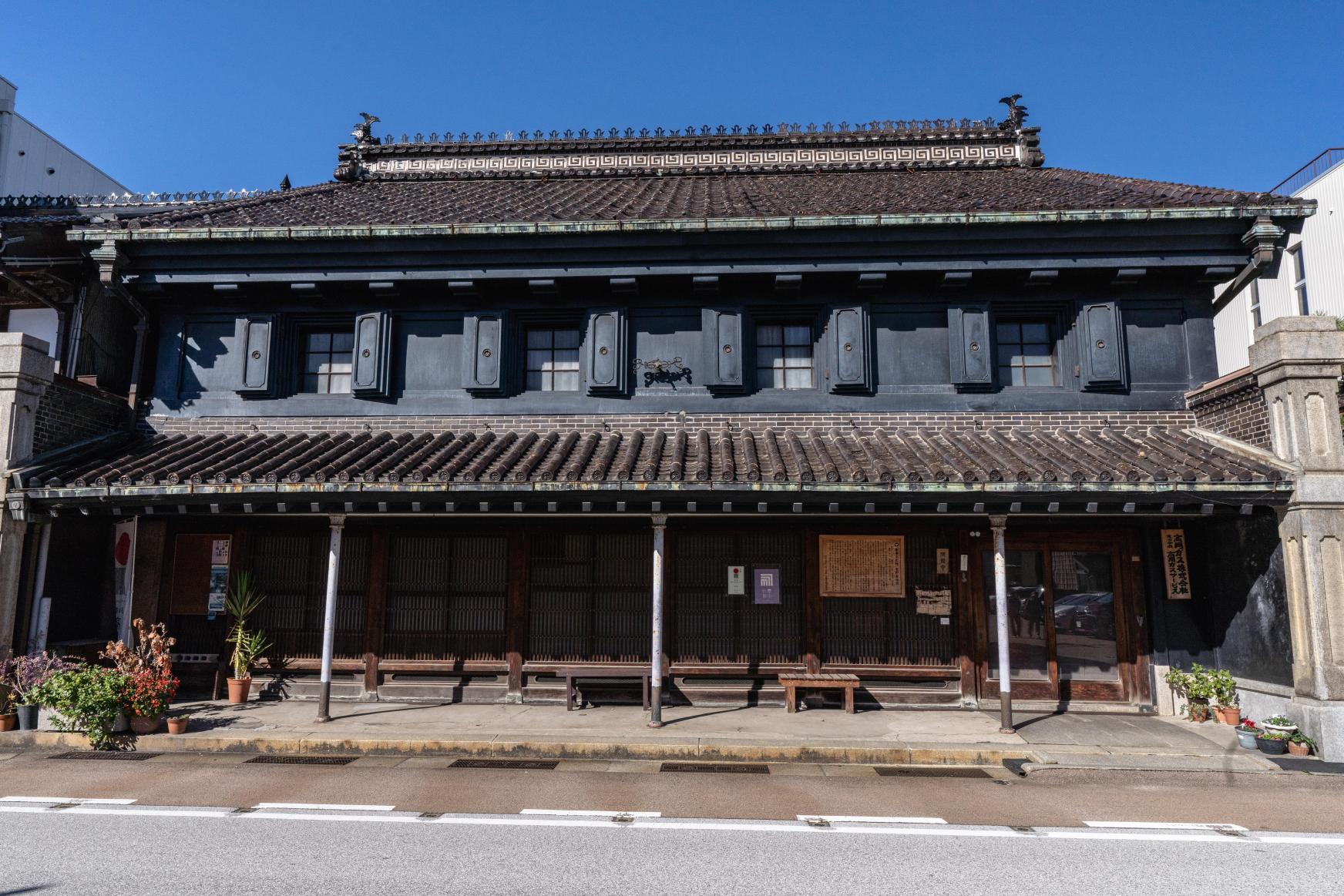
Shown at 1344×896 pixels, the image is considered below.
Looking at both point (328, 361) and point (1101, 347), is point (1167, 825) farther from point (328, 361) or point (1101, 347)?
point (328, 361)

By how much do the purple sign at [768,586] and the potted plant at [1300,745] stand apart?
20.9ft

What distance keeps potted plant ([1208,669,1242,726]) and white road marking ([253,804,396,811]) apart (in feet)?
34.5

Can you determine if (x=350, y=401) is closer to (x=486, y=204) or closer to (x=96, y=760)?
(x=486, y=204)

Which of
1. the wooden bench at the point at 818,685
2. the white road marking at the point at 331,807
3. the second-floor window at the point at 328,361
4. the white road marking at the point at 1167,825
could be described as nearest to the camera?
the white road marking at the point at 1167,825

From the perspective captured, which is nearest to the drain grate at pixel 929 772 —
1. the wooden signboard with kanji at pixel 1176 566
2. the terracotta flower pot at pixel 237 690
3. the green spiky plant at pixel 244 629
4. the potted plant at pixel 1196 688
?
the potted plant at pixel 1196 688

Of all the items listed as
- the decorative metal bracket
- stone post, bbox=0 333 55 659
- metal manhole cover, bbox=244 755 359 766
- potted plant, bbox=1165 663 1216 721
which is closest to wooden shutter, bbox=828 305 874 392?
the decorative metal bracket

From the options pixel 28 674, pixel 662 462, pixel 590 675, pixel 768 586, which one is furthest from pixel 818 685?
pixel 28 674

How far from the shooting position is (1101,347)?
11.8 meters

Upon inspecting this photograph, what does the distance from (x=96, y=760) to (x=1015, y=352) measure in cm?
1393

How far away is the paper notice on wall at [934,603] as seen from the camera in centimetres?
1154

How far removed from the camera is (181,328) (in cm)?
1292

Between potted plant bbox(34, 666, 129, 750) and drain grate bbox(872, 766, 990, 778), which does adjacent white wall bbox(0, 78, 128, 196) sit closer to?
potted plant bbox(34, 666, 129, 750)

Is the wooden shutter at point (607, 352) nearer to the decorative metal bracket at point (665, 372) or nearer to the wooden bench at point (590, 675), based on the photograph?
the decorative metal bracket at point (665, 372)

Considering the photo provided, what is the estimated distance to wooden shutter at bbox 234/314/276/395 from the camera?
1258cm
